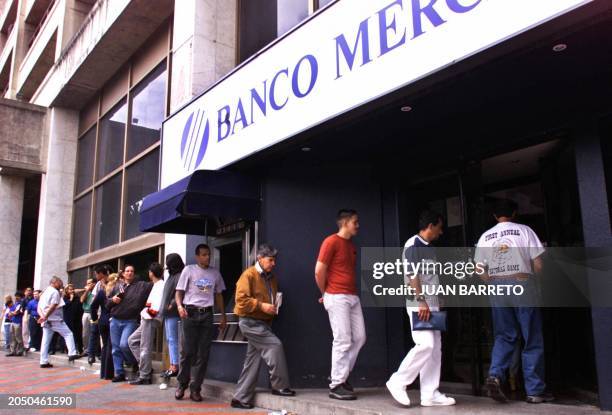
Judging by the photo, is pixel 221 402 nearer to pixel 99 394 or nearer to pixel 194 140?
pixel 99 394

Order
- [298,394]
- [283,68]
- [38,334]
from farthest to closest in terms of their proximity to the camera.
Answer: [38,334] < [283,68] < [298,394]

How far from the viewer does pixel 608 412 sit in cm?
416

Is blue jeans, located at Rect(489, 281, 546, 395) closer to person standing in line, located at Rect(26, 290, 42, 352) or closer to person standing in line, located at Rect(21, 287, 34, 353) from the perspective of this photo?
person standing in line, located at Rect(26, 290, 42, 352)

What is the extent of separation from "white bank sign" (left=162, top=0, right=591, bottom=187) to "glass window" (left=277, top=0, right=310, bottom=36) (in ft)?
4.29

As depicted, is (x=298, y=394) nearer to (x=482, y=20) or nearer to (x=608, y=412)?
(x=608, y=412)

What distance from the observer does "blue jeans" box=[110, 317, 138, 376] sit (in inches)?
312

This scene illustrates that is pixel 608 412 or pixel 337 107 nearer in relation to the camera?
pixel 608 412

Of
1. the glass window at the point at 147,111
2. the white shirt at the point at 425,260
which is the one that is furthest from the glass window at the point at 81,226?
the white shirt at the point at 425,260

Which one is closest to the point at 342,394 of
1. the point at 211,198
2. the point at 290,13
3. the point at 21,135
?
the point at 211,198

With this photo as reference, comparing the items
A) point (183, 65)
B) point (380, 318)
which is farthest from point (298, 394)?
point (183, 65)

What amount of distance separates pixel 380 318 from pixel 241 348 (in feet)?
5.98

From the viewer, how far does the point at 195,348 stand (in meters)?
6.17

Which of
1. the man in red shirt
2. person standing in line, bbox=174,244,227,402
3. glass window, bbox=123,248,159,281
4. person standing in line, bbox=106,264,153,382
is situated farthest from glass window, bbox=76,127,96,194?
the man in red shirt

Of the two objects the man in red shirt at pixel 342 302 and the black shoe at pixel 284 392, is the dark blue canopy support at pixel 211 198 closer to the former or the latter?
the man in red shirt at pixel 342 302
